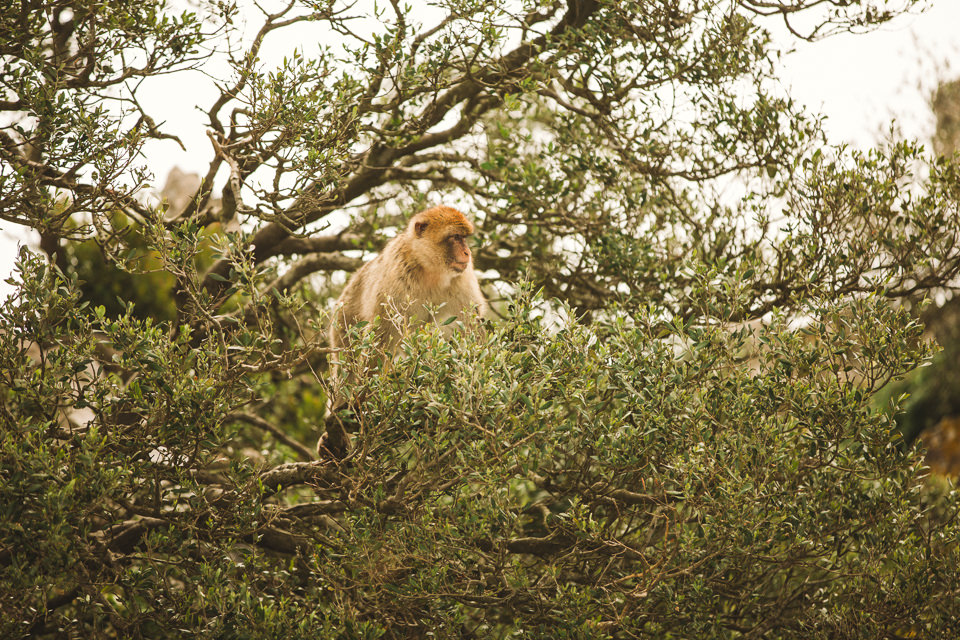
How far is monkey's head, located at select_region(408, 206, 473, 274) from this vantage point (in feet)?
17.4

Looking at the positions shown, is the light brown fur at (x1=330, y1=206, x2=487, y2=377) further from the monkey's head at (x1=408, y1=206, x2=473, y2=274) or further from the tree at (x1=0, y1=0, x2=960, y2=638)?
the tree at (x1=0, y1=0, x2=960, y2=638)

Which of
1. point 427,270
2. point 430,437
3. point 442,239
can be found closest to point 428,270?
point 427,270

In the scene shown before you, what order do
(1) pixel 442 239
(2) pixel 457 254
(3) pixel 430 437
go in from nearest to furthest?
(3) pixel 430 437 < (2) pixel 457 254 < (1) pixel 442 239

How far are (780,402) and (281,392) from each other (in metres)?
→ 5.85

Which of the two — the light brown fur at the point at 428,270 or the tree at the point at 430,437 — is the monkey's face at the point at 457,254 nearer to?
the light brown fur at the point at 428,270

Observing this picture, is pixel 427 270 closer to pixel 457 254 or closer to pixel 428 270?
pixel 428 270

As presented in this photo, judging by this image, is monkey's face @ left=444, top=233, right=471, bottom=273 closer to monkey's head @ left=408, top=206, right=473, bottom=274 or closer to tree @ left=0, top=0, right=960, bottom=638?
monkey's head @ left=408, top=206, right=473, bottom=274

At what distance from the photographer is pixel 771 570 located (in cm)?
392

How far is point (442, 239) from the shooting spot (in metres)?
5.39

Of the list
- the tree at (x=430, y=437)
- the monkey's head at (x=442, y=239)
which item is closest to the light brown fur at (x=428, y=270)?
the monkey's head at (x=442, y=239)

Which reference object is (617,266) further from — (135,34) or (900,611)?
(135,34)

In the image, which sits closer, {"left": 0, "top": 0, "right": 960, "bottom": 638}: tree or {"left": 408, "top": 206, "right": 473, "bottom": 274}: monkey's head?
{"left": 0, "top": 0, "right": 960, "bottom": 638}: tree

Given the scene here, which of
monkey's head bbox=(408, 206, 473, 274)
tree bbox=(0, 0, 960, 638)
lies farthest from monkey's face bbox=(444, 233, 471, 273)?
tree bbox=(0, 0, 960, 638)

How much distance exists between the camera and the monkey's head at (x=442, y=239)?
529cm
